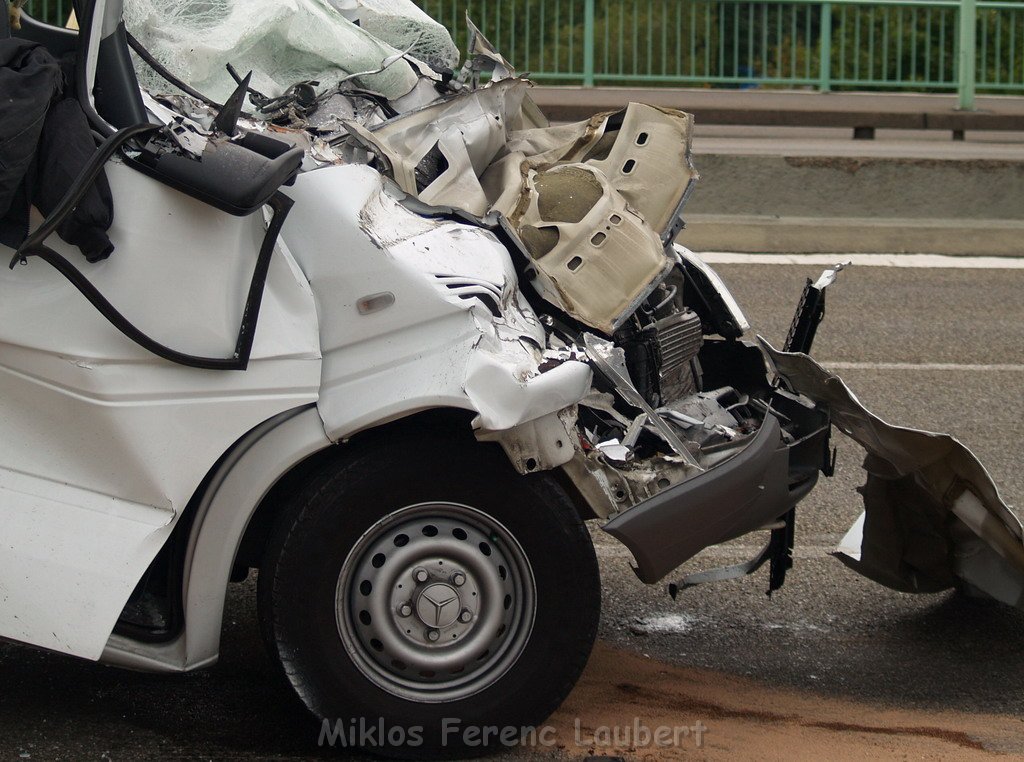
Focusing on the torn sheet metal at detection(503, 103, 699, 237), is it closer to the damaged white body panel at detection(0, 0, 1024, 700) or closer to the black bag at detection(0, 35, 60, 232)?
the damaged white body panel at detection(0, 0, 1024, 700)

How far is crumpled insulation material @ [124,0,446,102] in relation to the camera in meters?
4.13

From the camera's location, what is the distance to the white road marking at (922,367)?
25.9ft

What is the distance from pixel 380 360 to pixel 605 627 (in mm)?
1670

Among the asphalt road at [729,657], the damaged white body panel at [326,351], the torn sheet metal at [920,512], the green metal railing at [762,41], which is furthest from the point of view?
the green metal railing at [762,41]

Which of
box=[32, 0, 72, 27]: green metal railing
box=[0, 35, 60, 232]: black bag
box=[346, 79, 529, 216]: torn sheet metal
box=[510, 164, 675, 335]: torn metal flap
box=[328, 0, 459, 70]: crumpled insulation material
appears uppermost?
box=[0, 35, 60, 232]: black bag

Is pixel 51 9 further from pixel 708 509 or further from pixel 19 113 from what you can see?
pixel 708 509

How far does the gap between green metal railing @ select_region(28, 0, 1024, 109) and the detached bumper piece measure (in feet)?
42.2

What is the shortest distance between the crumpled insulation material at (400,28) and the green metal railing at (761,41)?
11507mm

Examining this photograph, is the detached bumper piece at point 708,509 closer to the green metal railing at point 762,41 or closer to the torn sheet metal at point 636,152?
the torn sheet metal at point 636,152

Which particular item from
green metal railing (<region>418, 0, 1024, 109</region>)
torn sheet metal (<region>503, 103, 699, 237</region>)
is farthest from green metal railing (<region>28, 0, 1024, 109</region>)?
torn sheet metal (<region>503, 103, 699, 237</region>)

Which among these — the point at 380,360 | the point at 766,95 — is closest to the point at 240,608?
the point at 380,360

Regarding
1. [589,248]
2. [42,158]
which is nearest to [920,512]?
[589,248]

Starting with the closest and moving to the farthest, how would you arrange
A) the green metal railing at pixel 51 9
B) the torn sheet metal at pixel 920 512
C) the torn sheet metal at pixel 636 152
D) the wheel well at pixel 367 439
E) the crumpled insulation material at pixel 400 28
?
the wheel well at pixel 367 439 → the torn sheet metal at pixel 920 512 → the torn sheet metal at pixel 636 152 → the crumpled insulation material at pixel 400 28 → the green metal railing at pixel 51 9

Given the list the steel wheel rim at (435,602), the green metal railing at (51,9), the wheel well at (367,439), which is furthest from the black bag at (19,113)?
the green metal railing at (51,9)
